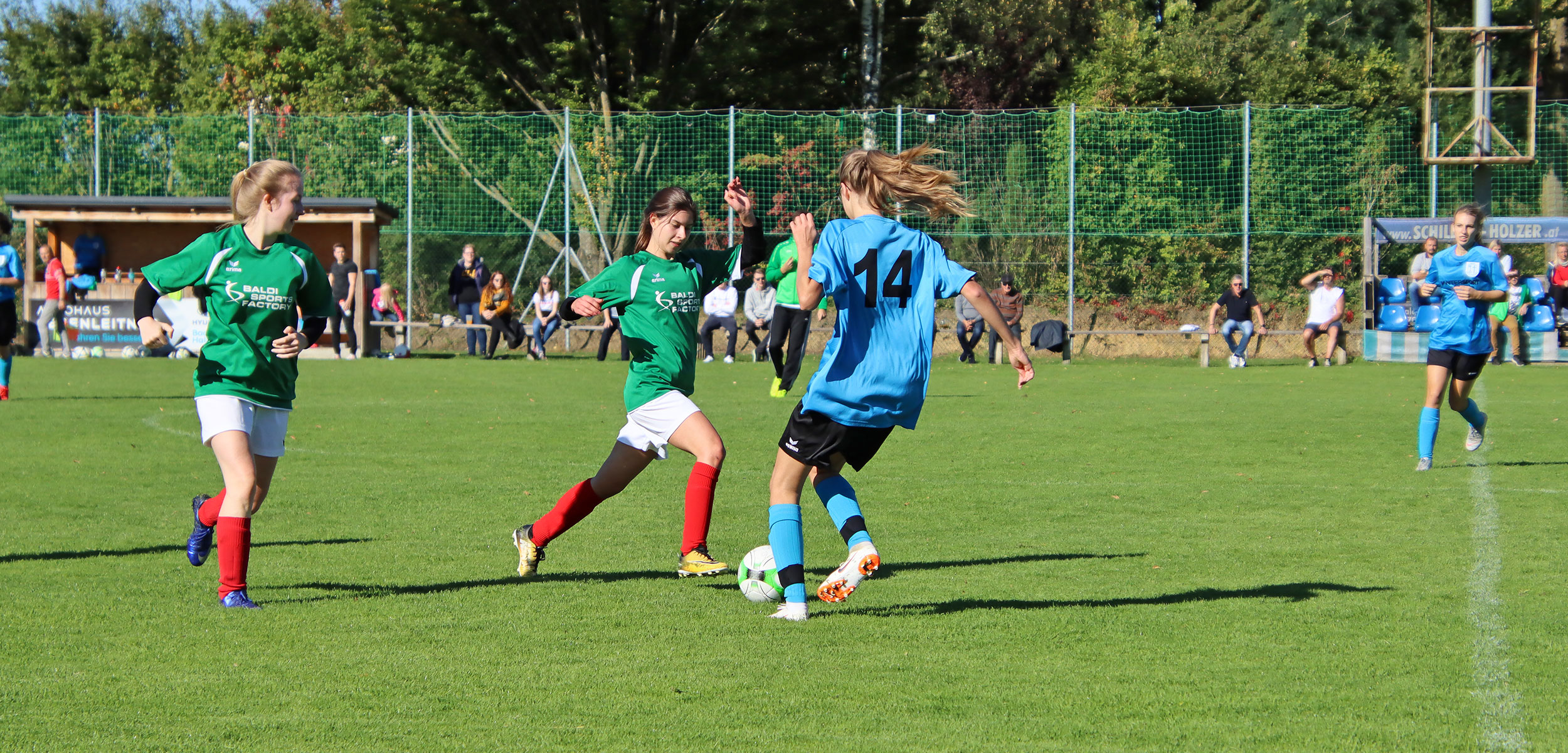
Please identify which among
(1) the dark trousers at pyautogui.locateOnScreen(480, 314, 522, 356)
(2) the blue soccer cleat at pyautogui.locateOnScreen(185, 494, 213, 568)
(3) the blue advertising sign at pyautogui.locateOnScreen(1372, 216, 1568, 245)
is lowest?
(2) the blue soccer cleat at pyautogui.locateOnScreen(185, 494, 213, 568)

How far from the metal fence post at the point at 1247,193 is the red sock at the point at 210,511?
2162 centimetres

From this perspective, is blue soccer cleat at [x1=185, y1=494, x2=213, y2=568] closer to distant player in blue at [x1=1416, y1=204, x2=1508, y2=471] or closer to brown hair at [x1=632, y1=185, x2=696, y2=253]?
brown hair at [x1=632, y1=185, x2=696, y2=253]

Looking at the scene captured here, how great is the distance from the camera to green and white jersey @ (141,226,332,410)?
5699 millimetres

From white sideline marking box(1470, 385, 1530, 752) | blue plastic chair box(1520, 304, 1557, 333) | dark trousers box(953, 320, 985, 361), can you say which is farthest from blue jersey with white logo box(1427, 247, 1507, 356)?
blue plastic chair box(1520, 304, 1557, 333)

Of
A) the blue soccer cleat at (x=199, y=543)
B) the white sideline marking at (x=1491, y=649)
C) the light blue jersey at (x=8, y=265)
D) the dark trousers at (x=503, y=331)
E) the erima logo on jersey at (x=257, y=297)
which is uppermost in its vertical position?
the light blue jersey at (x=8, y=265)

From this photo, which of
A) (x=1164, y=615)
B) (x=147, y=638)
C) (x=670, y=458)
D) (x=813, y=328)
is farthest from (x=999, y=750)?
(x=813, y=328)

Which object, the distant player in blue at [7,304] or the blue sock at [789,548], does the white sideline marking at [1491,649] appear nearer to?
the blue sock at [789,548]

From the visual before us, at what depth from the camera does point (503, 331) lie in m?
25.2

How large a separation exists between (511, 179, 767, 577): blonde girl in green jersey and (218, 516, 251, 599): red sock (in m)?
1.16

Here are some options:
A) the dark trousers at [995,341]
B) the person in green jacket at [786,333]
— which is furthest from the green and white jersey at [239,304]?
the dark trousers at [995,341]

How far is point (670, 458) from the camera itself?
11.1 meters

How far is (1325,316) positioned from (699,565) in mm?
19514

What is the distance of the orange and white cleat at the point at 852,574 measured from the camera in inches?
205

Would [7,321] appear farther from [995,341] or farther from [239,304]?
[995,341]
